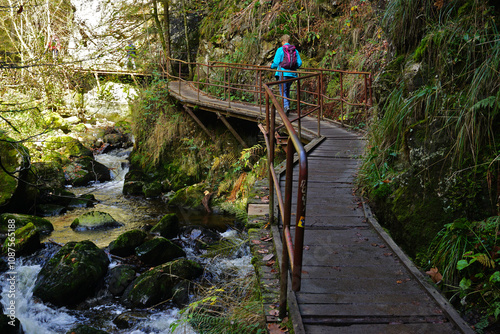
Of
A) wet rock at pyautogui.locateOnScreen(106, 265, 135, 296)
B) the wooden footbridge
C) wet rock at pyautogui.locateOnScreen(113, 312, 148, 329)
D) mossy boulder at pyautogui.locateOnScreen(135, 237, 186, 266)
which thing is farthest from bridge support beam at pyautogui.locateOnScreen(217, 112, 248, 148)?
wet rock at pyautogui.locateOnScreen(113, 312, 148, 329)

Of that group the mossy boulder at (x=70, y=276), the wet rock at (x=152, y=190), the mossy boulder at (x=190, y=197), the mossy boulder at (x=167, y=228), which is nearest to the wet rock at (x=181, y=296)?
the mossy boulder at (x=70, y=276)

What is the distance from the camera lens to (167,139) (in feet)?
42.4

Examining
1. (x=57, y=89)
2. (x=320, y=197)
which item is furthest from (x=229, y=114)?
(x=57, y=89)

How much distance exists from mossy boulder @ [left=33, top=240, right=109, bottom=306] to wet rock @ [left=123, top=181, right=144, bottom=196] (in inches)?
198

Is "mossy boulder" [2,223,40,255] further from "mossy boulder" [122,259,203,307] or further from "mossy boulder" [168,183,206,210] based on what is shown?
"mossy boulder" [168,183,206,210]

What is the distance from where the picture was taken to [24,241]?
754 cm

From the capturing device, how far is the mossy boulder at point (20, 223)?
8234 mm

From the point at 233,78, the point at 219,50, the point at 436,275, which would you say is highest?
the point at 219,50

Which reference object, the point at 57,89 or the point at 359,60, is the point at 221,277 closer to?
the point at 359,60

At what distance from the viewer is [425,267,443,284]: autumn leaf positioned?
10.3 ft

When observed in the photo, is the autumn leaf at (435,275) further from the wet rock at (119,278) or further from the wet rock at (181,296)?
the wet rock at (119,278)

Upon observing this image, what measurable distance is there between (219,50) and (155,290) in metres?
10.4

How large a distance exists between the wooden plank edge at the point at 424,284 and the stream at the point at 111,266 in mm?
2097

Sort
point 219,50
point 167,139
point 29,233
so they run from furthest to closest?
point 219,50
point 167,139
point 29,233
